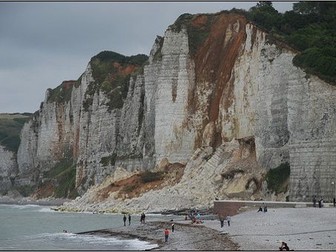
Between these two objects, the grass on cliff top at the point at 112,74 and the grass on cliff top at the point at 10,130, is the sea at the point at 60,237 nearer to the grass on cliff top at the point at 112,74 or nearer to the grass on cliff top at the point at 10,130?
the grass on cliff top at the point at 112,74

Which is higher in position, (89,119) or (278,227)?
(89,119)

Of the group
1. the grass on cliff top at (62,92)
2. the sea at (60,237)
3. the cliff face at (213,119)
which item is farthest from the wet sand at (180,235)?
the grass on cliff top at (62,92)

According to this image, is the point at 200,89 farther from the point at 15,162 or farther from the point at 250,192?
the point at 15,162

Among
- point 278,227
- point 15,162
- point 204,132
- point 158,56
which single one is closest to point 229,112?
point 204,132

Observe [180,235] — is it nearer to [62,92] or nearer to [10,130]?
[62,92]

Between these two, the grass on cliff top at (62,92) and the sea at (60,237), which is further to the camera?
the grass on cliff top at (62,92)

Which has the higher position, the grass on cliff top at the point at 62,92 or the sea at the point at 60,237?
the grass on cliff top at the point at 62,92
